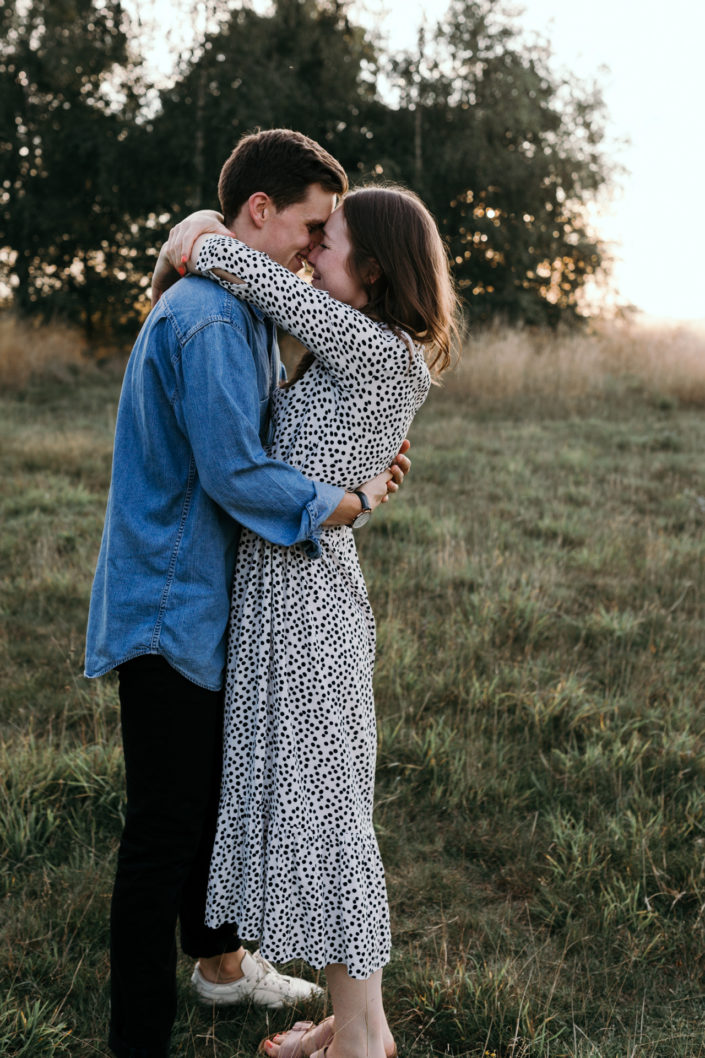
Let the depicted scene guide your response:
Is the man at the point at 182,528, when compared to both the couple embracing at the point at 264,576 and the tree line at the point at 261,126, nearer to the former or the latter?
the couple embracing at the point at 264,576

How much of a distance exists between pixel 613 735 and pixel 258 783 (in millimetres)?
2244

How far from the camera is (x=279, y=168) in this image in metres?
1.96

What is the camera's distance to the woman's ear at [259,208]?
198 centimetres

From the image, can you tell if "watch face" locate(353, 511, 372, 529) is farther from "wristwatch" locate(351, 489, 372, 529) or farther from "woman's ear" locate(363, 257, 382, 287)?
"woman's ear" locate(363, 257, 382, 287)

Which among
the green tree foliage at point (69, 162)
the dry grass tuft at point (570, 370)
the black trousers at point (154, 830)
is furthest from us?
the green tree foliage at point (69, 162)

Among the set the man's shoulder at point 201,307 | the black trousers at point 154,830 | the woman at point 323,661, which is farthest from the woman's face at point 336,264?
the black trousers at point 154,830

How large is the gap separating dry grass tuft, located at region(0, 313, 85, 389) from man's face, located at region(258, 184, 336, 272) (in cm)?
1208

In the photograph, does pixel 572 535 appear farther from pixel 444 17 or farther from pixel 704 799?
pixel 444 17

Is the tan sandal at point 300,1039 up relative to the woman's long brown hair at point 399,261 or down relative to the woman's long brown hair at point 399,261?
down

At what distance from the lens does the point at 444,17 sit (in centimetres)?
1731

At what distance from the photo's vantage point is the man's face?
6.54 ft

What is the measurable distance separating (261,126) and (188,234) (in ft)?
52.1

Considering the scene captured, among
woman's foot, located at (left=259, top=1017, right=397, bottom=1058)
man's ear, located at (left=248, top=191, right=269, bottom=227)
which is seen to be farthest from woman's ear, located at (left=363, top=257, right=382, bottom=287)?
woman's foot, located at (left=259, top=1017, right=397, bottom=1058)

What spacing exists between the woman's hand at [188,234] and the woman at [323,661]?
0.01m
